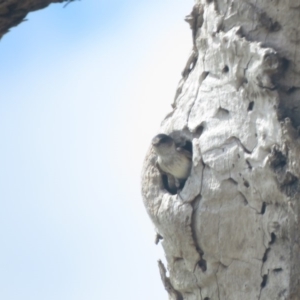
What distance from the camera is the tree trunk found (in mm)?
3795

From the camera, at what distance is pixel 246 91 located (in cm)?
395

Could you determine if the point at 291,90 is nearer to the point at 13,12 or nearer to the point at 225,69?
the point at 225,69

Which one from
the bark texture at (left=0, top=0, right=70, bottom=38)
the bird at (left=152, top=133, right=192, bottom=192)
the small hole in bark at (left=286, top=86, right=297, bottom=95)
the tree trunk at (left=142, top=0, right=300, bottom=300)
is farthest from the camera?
the bird at (left=152, top=133, right=192, bottom=192)

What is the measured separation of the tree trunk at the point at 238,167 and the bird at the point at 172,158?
7cm

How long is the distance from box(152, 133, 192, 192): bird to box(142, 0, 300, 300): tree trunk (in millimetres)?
67

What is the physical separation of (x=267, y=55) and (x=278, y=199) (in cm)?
64

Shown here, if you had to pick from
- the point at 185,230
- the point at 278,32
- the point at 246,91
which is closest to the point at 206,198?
the point at 185,230

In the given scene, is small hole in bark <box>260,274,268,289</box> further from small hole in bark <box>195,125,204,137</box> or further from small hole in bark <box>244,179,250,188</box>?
small hole in bark <box>195,125,204,137</box>

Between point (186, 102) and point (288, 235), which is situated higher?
point (186, 102)

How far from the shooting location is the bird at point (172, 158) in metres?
4.09

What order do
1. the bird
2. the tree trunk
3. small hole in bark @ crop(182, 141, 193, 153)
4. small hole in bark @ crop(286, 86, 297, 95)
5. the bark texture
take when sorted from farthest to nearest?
small hole in bark @ crop(182, 141, 193, 153) → the bird → small hole in bark @ crop(286, 86, 297, 95) → the tree trunk → the bark texture

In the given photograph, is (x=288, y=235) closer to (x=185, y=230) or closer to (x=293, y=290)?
(x=293, y=290)

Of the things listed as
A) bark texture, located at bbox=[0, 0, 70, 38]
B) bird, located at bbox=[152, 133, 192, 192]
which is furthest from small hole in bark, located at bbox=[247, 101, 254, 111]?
bark texture, located at bbox=[0, 0, 70, 38]

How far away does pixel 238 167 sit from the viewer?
3.91 m
